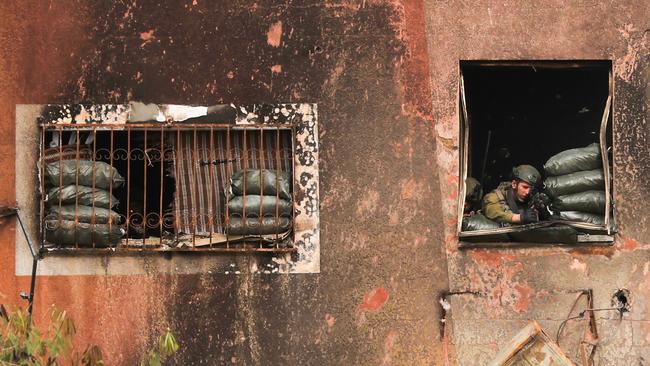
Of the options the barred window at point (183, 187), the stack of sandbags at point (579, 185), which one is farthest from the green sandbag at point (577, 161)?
the barred window at point (183, 187)

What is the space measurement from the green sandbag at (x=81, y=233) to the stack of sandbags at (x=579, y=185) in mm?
3137

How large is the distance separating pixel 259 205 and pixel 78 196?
1.26 m

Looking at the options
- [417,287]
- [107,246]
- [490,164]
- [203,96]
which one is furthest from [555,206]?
[107,246]

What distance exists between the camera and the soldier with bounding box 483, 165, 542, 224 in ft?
21.5

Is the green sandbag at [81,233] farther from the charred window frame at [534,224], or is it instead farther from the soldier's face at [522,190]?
the soldier's face at [522,190]

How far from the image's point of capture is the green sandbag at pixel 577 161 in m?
6.48

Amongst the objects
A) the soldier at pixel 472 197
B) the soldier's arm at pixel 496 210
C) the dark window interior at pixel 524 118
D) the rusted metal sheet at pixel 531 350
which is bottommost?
the rusted metal sheet at pixel 531 350

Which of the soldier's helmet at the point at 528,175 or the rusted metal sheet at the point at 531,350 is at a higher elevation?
the soldier's helmet at the point at 528,175

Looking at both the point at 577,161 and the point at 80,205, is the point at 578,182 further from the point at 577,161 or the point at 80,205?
the point at 80,205

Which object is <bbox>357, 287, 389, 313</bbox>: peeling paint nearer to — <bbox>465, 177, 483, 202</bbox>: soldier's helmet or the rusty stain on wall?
the rusty stain on wall

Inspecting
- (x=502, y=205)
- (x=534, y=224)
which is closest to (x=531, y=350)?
(x=534, y=224)

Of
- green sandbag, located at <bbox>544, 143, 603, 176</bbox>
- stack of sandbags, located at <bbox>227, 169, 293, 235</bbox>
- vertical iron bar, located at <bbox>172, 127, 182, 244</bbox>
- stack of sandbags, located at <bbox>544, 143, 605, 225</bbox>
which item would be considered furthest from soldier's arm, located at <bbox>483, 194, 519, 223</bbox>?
vertical iron bar, located at <bbox>172, 127, 182, 244</bbox>

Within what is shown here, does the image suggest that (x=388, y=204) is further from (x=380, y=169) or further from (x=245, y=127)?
(x=245, y=127)

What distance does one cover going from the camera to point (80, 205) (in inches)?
250
